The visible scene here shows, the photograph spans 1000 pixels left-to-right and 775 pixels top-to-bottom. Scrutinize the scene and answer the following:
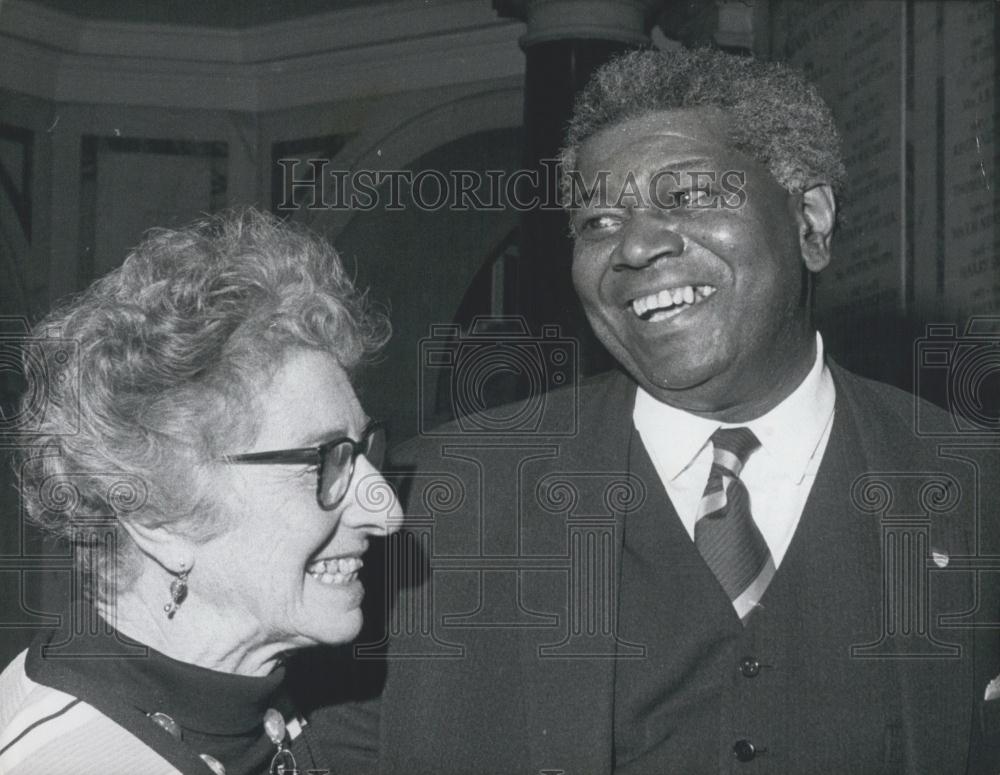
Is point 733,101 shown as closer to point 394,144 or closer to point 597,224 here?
point 597,224

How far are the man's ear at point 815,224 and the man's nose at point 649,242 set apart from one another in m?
0.20

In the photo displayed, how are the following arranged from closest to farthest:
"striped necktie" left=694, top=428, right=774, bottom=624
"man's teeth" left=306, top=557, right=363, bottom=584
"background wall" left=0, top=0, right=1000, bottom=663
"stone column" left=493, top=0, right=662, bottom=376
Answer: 1. "man's teeth" left=306, top=557, right=363, bottom=584
2. "striped necktie" left=694, top=428, right=774, bottom=624
3. "background wall" left=0, top=0, right=1000, bottom=663
4. "stone column" left=493, top=0, right=662, bottom=376

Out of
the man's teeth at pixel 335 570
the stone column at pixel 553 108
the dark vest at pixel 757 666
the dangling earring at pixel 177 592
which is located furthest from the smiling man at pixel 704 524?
the stone column at pixel 553 108

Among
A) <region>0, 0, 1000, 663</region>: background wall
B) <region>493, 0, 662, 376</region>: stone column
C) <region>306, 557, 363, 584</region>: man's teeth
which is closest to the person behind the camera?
<region>306, 557, 363, 584</region>: man's teeth

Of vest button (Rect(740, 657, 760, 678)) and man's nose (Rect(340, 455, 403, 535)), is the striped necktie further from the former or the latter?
man's nose (Rect(340, 455, 403, 535))

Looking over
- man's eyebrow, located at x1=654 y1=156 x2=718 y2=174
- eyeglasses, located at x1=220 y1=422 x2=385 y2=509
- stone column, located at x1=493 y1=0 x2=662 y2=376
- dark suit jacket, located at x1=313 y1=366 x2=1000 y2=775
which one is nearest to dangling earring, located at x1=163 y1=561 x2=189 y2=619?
eyeglasses, located at x1=220 y1=422 x2=385 y2=509

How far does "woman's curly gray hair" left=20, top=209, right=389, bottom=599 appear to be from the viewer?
1.29m

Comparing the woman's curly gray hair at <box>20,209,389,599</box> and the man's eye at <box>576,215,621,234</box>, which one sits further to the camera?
the man's eye at <box>576,215,621,234</box>

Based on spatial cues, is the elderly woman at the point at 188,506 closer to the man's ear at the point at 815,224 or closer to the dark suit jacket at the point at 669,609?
the dark suit jacket at the point at 669,609

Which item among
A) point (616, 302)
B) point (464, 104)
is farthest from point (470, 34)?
point (616, 302)

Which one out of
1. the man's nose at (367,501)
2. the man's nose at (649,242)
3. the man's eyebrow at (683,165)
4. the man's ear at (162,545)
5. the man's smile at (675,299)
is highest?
the man's eyebrow at (683,165)

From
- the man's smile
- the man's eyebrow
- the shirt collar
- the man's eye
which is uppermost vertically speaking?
the man's eyebrow

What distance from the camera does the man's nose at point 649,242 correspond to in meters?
1.52

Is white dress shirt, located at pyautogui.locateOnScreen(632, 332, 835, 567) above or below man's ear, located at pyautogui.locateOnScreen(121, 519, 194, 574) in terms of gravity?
above
